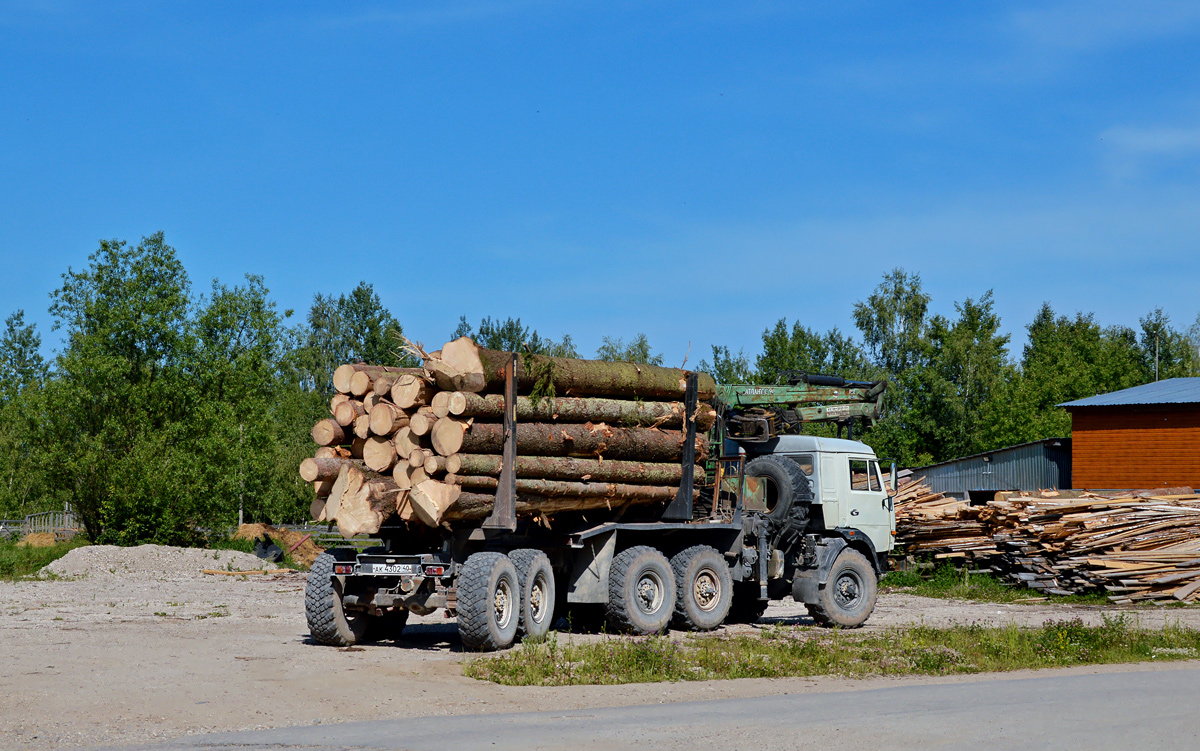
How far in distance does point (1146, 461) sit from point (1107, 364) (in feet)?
102

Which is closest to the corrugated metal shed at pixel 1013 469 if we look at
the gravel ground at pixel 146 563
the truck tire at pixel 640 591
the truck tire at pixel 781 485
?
the gravel ground at pixel 146 563

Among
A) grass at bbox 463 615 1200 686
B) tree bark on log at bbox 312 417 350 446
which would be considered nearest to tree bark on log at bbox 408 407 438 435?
tree bark on log at bbox 312 417 350 446

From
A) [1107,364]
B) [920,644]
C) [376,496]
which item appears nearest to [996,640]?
[920,644]

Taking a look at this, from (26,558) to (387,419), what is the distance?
74.2ft

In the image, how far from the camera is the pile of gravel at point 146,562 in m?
30.0

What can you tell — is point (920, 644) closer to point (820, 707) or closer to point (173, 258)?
point (820, 707)

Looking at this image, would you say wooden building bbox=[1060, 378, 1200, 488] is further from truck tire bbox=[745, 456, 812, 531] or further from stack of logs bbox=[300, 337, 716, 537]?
stack of logs bbox=[300, 337, 716, 537]

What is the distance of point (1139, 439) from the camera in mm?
42250

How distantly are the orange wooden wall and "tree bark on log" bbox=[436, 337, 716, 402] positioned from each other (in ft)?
99.8

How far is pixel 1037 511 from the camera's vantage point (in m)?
24.5

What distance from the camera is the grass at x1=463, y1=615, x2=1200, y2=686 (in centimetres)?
1224

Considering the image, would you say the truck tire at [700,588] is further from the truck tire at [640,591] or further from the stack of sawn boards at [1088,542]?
the stack of sawn boards at [1088,542]

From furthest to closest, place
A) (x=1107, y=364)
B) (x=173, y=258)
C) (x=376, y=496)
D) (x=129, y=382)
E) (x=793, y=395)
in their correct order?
(x=1107, y=364) → (x=173, y=258) → (x=129, y=382) → (x=793, y=395) → (x=376, y=496)

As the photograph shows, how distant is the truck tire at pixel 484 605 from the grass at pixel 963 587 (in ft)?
43.4
